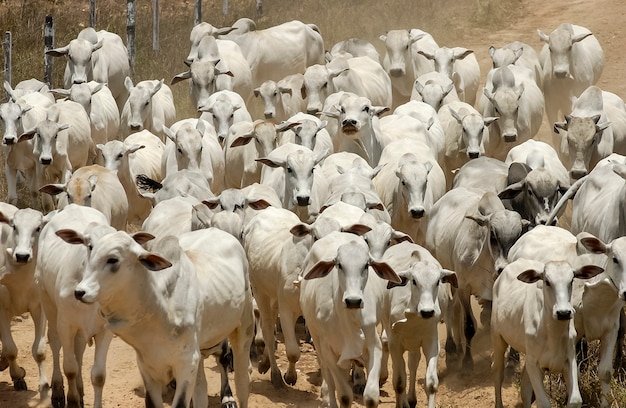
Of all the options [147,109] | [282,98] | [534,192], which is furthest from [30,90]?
[534,192]

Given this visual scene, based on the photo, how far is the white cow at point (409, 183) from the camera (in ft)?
41.0

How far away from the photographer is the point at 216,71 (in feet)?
55.8

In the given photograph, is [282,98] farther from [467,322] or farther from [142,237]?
[142,237]

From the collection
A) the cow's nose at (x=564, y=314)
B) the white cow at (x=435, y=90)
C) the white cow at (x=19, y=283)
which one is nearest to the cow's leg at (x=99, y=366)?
the white cow at (x=19, y=283)

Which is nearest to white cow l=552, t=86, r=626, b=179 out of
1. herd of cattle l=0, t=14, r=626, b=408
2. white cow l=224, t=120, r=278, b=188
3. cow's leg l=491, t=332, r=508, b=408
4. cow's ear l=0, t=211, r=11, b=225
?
herd of cattle l=0, t=14, r=626, b=408

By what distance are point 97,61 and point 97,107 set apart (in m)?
1.82

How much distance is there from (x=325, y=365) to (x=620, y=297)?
2.41 meters

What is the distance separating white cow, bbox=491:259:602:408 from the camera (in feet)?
30.0

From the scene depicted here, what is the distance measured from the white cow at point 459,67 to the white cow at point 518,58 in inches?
18.7

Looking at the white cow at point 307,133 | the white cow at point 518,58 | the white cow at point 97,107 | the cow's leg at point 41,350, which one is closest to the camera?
the cow's leg at point 41,350

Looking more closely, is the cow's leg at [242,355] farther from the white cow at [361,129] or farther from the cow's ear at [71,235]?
the white cow at [361,129]

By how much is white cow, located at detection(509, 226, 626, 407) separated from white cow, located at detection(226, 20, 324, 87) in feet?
30.7

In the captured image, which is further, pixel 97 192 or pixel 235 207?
pixel 97 192

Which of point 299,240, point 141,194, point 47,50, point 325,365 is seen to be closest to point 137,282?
point 325,365
